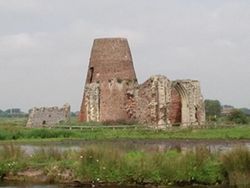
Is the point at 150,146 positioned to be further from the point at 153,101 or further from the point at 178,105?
the point at 178,105

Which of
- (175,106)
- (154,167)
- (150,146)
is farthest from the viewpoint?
(175,106)

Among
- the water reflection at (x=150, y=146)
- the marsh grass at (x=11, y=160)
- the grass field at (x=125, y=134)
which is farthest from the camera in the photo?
the grass field at (x=125, y=134)

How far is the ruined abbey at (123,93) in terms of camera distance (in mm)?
54125

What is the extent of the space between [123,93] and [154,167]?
115 ft

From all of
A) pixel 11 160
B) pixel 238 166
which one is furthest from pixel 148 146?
pixel 238 166

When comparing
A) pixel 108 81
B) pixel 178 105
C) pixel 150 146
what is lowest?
pixel 150 146

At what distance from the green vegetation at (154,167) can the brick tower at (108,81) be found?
32417 millimetres

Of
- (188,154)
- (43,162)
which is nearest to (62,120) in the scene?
(43,162)

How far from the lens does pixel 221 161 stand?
20.0 meters

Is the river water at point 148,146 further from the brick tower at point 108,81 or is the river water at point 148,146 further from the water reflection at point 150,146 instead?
the brick tower at point 108,81

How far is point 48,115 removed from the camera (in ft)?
194

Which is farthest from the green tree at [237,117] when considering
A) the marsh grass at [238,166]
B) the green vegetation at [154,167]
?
the marsh grass at [238,166]

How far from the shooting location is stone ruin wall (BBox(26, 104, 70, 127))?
58.5 m

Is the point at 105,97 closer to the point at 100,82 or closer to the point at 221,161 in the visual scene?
the point at 100,82
